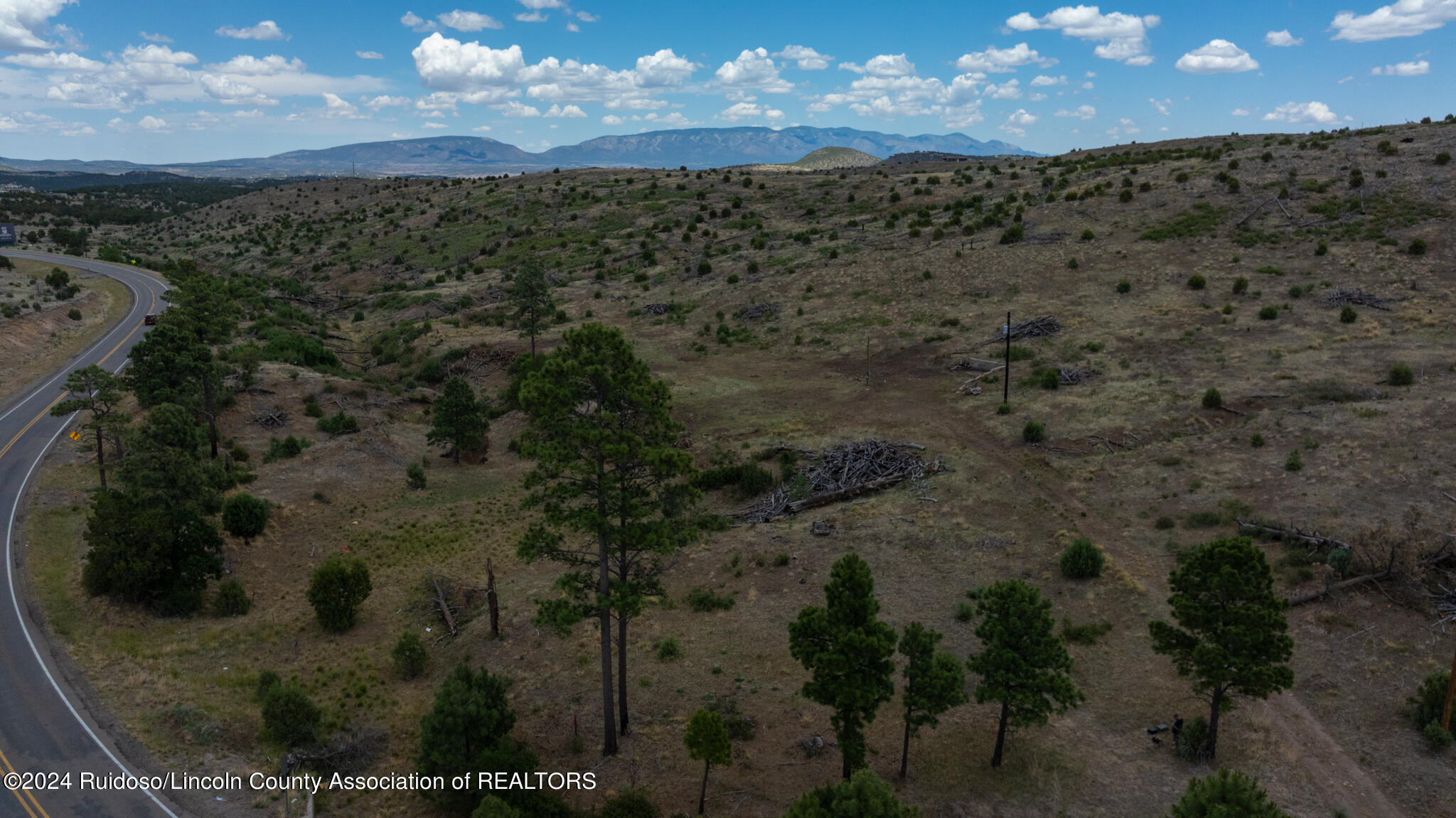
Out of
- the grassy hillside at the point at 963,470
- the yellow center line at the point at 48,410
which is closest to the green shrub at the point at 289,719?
the grassy hillside at the point at 963,470

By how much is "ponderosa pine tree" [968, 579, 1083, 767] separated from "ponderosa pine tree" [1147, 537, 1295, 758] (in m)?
2.64

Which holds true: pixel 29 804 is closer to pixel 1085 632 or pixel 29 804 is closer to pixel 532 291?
pixel 1085 632

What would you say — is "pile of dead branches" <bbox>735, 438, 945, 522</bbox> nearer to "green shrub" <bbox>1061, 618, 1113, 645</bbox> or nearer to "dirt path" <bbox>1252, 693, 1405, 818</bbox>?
"green shrub" <bbox>1061, 618, 1113, 645</bbox>

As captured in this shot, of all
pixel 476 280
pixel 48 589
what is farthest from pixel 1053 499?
pixel 476 280

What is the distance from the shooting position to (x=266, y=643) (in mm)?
27250

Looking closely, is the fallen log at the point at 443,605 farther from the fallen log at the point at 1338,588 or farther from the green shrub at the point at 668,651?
the fallen log at the point at 1338,588

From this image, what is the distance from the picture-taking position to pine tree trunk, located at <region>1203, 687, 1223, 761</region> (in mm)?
17828

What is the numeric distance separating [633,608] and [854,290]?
161 feet

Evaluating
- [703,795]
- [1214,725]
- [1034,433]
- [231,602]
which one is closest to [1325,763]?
[1214,725]

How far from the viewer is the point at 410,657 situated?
84.4 ft

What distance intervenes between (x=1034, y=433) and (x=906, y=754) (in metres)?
21.7

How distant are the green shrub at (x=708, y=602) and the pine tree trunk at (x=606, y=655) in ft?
24.2

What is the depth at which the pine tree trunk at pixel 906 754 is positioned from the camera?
18.1 m

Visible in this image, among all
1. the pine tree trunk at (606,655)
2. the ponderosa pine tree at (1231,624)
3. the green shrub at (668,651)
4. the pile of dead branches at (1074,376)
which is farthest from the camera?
the pile of dead branches at (1074,376)
